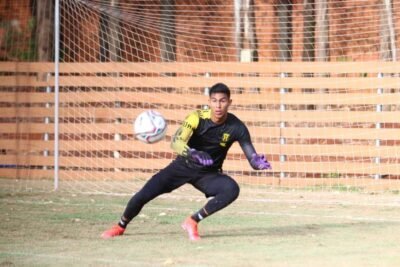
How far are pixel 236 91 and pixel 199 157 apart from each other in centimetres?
821

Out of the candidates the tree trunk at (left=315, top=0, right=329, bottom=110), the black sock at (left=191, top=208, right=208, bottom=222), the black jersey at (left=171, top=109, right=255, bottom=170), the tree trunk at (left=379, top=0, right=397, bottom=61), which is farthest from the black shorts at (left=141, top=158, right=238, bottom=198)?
the tree trunk at (left=315, top=0, right=329, bottom=110)

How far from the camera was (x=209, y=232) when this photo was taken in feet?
37.0

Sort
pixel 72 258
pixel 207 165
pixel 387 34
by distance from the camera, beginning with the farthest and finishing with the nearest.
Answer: pixel 387 34 < pixel 207 165 < pixel 72 258

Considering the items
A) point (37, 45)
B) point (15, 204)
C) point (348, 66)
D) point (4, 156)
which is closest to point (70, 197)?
point (15, 204)

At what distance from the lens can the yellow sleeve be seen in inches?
410

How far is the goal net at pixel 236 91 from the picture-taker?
57.0 feet

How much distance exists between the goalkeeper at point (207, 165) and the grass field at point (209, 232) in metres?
0.32

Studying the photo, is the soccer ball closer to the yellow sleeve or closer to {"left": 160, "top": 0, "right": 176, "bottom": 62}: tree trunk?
the yellow sleeve

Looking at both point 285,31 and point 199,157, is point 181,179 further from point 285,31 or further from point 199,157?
point 285,31

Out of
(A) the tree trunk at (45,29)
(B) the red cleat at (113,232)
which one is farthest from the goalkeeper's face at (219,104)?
Answer: (A) the tree trunk at (45,29)

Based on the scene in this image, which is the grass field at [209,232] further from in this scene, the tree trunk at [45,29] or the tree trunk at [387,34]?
the tree trunk at [45,29]

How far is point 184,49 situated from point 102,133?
134 inches

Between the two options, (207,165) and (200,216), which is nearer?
(207,165)

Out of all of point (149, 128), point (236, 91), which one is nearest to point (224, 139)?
point (149, 128)
